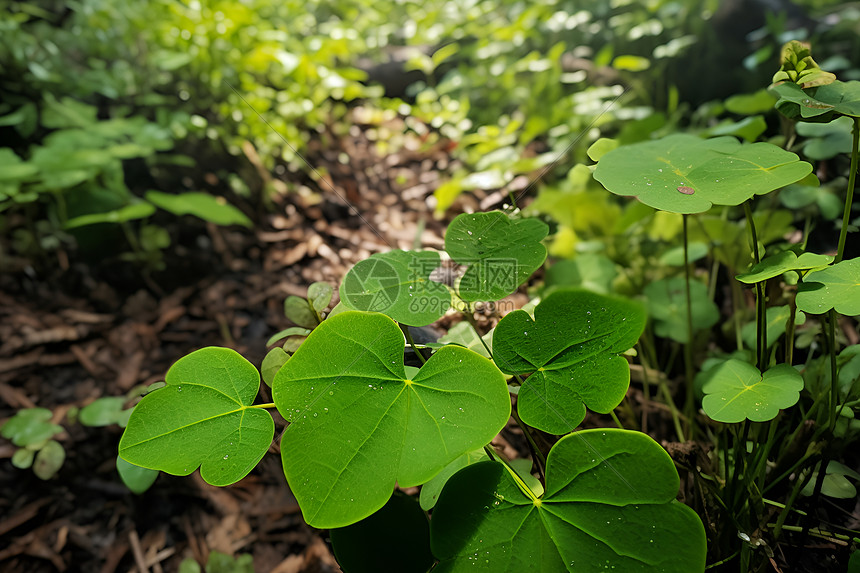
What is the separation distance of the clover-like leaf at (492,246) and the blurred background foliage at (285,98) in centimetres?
68

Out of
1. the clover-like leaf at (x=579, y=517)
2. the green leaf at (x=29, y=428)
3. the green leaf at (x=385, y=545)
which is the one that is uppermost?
the clover-like leaf at (x=579, y=517)

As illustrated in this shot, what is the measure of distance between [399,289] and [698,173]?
1.50ft

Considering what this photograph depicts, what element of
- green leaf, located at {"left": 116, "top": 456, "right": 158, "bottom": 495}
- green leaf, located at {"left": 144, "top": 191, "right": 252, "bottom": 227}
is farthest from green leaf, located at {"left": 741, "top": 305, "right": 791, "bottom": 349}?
green leaf, located at {"left": 144, "top": 191, "right": 252, "bottom": 227}

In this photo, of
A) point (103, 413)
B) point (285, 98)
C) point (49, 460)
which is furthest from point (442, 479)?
point (285, 98)

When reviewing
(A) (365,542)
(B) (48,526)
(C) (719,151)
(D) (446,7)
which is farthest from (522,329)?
(D) (446,7)

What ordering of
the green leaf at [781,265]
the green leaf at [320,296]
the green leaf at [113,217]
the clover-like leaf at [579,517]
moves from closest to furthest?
1. the clover-like leaf at [579,517]
2. the green leaf at [781,265]
3. the green leaf at [320,296]
4. the green leaf at [113,217]

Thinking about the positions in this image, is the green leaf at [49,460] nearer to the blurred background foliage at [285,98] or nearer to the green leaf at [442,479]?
the blurred background foliage at [285,98]

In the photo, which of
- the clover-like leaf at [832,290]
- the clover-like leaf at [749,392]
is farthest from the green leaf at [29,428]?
the clover-like leaf at [832,290]

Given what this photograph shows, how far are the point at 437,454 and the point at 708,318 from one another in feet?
2.57

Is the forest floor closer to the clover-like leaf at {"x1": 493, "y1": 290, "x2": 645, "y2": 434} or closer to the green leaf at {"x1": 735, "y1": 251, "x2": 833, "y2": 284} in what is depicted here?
the clover-like leaf at {"x1": 493, "y1": 290, "x2": 645, "y2": 434}

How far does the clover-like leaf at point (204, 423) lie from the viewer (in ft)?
1.77

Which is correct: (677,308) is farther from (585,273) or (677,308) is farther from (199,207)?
(199,207)

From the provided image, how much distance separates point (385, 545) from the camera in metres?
0.59

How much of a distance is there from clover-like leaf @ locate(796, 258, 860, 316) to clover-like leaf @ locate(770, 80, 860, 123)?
0.65 ft
